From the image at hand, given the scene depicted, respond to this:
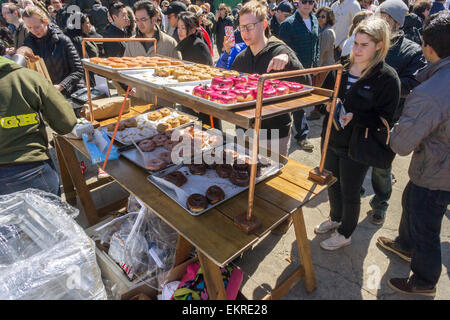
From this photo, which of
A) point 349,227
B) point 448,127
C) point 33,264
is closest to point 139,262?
point 33,264

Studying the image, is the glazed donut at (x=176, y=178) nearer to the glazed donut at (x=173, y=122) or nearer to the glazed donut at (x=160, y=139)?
the glazed donut at (x=160, y=139)

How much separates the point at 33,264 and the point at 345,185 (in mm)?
2167

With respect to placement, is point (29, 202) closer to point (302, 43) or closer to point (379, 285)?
point (379, 285)

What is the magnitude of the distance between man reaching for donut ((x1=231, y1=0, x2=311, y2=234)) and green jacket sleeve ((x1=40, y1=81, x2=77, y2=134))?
5.01 ft

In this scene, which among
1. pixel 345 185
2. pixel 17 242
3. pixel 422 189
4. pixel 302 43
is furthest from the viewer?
pixel 302 43

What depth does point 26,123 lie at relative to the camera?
195 centimetres

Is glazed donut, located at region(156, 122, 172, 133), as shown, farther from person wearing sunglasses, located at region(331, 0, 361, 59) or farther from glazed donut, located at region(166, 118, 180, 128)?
person wearing sunglasses, located at region(331, 0, 361, 59)

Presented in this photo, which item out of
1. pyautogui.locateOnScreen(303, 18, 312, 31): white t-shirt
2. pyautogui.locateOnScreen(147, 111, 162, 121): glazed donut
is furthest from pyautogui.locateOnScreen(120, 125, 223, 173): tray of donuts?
pyautogui.locateOnScreen(303, 18, 312, 31): white t-shirt

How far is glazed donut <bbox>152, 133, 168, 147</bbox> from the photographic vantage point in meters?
2.25

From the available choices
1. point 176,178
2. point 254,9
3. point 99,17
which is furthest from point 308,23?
point 99,17

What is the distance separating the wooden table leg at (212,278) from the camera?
4.93ft

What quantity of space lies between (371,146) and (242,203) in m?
1.07

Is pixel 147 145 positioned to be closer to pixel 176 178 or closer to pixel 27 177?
pixel 176 178

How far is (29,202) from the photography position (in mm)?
1706
